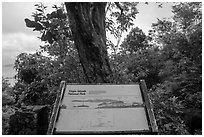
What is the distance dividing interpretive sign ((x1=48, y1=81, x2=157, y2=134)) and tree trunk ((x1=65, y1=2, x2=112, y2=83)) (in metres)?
0.59

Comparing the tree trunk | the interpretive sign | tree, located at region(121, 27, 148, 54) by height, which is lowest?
the interpretive sign

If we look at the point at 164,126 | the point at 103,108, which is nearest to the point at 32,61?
the point at 164,126

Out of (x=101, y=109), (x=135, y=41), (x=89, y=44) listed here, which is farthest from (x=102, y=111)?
(x=135, y=41)

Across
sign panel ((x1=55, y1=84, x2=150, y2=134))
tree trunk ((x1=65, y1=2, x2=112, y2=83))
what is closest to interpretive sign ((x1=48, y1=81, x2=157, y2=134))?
sign panel ((x1=55, y1=84, x2=150, y2=134))

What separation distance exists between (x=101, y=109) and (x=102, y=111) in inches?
0.8

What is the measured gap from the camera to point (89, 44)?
97.4 inches

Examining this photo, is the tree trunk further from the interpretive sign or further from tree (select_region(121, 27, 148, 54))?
tree (select_region(121, 27, 148, 54))

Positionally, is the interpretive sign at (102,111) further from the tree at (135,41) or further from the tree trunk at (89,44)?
the tree at (135,41)

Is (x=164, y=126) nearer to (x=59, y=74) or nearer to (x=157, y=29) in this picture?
(x=59, y=74)

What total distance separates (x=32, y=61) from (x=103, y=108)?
3.61m

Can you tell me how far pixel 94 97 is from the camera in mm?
1769

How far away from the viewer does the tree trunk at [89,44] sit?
246cm

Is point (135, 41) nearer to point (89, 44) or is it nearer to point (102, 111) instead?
point (89, 44)

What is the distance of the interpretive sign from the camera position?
1.54 meters
